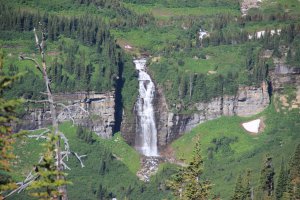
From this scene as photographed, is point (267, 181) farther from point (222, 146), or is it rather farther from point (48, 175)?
point (48, 175)

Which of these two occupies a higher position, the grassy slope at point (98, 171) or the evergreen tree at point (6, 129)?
the evergreen tree at point (6, 129)

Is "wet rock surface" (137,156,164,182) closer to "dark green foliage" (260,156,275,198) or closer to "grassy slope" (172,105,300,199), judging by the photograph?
"grassy slope" (172,105,300,199)

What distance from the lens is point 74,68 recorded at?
19400 centimetres

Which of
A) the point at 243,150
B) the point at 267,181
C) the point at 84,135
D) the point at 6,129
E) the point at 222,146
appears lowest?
the point at 222,146

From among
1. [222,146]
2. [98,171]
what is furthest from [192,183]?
[222,146]

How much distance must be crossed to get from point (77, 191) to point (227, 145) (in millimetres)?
36248

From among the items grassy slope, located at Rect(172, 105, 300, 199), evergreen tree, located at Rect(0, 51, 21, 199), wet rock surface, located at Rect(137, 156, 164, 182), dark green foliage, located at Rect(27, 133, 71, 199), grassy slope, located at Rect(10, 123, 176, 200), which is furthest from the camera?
wet rock surface, located at Rect(137, 156, 164, 182)

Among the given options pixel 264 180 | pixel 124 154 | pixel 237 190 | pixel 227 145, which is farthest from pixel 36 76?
pixel 237 190

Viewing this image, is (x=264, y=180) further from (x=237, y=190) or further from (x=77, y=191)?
(x=77, y=191)

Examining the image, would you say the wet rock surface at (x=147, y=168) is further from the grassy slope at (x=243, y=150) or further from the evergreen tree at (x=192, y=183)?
the evergreen tree at (x=192, y=183)

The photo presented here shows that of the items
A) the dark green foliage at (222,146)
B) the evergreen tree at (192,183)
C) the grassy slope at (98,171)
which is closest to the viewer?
the evergreen tree at (192,183)

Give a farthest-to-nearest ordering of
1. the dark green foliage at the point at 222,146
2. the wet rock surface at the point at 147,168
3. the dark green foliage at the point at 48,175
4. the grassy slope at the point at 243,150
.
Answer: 1. the dark green foliage at the point at 222,146
2. the wet rock surface at the point at 147,168
3. the grassy slope at the point at 243,150
4. the dark green foliage at the point at 48,175

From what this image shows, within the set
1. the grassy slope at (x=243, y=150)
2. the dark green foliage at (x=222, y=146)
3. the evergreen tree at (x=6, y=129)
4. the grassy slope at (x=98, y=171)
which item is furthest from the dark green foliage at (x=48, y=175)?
the dark green foliage at (x=222, y=146)

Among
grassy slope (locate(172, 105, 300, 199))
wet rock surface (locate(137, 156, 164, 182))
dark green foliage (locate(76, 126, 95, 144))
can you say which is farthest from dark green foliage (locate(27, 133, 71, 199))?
dark green foliage (locate(76, 126, 95, 144))
